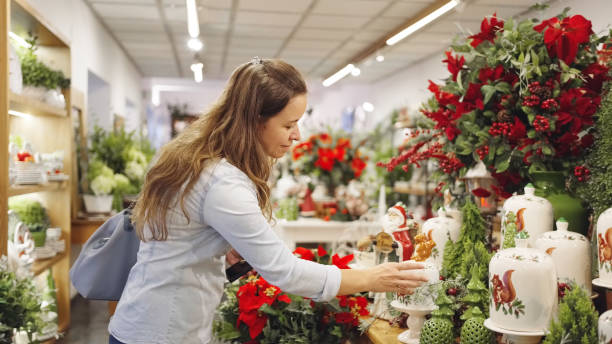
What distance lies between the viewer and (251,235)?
1.29 metres

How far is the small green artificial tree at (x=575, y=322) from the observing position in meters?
1.13

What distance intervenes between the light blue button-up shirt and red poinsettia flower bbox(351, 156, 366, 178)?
375cm

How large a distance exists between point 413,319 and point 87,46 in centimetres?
519

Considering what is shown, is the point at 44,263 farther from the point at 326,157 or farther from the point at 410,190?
the point at 410,190

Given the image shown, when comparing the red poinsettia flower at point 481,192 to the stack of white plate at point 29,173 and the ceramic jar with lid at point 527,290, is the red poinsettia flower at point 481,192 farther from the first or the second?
the stack of white plate at point 29,173

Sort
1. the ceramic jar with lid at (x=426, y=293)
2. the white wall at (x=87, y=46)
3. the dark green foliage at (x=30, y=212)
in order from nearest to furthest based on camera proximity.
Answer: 1. the ceramic jar with lid at (x=426, y=293)
2. the dark green foliage at (x=30, y=212)
3. the white wall at (x=87, y=46)

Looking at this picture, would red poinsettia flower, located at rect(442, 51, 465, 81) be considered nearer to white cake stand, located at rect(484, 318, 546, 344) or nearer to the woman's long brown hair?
the woman's long brown hair

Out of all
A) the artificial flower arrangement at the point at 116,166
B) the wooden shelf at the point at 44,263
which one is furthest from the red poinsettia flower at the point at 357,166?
the wooden shelf at the point at 44,263

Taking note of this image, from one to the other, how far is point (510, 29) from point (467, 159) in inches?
17.1

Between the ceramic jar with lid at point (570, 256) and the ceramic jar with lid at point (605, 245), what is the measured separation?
0.04m

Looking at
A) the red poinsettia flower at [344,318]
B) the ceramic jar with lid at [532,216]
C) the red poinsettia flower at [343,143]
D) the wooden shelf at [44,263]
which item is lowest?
the wooden shelf at [44,263]

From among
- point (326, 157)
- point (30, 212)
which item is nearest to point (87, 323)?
point (30, 212)

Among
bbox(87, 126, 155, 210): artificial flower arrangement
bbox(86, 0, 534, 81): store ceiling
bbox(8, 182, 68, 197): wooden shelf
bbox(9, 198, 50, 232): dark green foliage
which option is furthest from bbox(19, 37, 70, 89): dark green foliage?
bbox(86, 0, 534, 81): store ceiling

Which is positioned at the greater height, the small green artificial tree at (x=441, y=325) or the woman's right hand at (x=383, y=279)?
the woman's right hand at (x=383, y=279)
